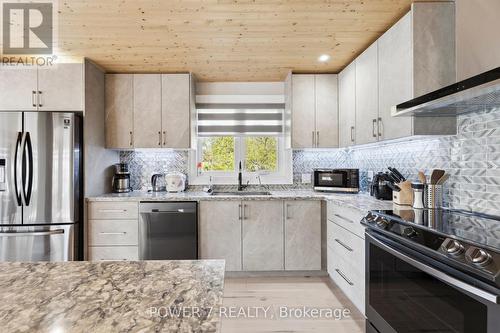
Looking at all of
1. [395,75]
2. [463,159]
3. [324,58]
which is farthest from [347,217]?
[324,58]

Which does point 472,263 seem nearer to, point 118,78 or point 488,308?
point 488,308

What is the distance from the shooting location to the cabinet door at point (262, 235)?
304 cm

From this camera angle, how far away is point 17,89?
2.84 m

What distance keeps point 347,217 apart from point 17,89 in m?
3.39

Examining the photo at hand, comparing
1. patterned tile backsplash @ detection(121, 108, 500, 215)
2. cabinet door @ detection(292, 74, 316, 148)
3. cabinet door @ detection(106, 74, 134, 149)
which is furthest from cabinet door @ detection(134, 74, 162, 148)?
patterned tile backsplash @ detection(121, 108, 500, 215)

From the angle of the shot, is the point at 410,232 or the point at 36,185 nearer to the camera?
the point at 410,232

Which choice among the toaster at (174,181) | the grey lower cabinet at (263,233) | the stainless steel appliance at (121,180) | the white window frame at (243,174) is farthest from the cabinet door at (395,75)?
the stainless steel appliance at (121,180)

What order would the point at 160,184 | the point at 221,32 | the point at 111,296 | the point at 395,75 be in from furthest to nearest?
the point at 160,184
the point at 221,32
the point at 395,75
the point at 111,296

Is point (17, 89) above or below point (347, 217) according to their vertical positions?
above

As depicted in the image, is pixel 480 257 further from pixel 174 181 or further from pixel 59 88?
pixel 59 88

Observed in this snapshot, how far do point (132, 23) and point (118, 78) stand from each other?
1164 millimetres

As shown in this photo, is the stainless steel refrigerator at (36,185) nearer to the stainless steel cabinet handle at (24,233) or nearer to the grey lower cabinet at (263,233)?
the stainless steel cabinet handle at (24,233)

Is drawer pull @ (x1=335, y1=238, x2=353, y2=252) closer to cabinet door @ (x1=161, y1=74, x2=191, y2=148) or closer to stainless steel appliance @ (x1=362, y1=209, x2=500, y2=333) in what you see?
stainless steel appliance @ (x1=362, y1=209, x2=500, y2=333)

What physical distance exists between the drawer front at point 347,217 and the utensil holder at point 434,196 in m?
0.47
